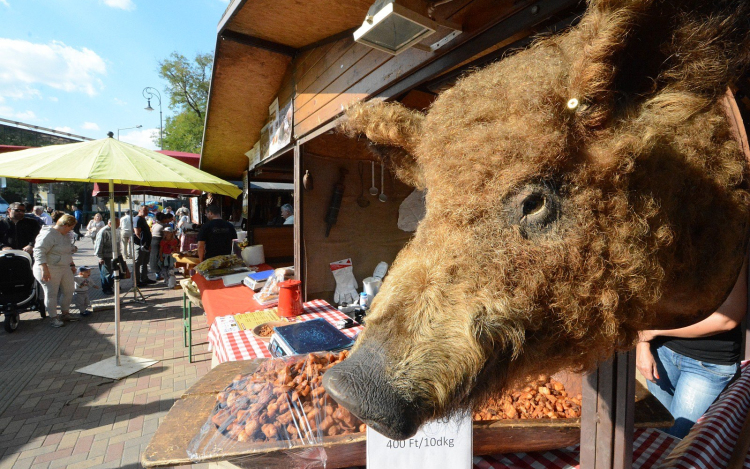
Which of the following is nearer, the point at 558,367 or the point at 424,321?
the point at 424,321

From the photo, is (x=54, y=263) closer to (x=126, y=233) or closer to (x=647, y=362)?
(x=126, y=233)

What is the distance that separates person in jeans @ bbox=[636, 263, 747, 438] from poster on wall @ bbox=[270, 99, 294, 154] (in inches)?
160

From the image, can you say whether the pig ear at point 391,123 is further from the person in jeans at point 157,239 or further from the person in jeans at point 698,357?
the person in jeans at point 157,239

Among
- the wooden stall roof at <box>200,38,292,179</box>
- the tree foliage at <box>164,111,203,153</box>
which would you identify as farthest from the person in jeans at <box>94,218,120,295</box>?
the tree foliage at <box>164,111,203,153</box>

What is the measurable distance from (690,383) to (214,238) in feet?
21.6

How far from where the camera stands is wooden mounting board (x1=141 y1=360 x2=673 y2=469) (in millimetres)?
1364

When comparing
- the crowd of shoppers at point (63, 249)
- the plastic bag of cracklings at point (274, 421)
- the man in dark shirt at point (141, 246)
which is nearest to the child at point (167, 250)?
the man in dark shirt at point (141, 246)

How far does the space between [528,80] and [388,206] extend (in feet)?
14.5

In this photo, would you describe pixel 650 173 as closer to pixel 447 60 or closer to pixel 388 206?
pixel 447 60

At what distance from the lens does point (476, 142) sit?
0.80 metres

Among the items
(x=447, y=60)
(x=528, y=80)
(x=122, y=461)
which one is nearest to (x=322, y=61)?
(x=447, y=60)

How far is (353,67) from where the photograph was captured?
2.98 m

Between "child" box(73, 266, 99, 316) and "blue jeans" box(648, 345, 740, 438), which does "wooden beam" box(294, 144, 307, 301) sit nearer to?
"blue jeans" box(648, 345, 740, 438)

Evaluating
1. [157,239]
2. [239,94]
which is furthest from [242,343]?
[157,239]
